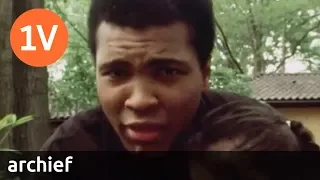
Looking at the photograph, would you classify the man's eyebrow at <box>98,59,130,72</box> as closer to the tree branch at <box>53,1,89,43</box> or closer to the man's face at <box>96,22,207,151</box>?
the man's face at <box>96,22,207,151</box>

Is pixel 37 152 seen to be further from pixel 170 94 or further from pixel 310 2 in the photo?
pixel 310 2

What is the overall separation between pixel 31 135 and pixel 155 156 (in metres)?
0.48

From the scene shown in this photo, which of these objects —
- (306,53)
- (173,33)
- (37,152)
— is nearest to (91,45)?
(173,33)

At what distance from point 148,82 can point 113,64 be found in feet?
0.43

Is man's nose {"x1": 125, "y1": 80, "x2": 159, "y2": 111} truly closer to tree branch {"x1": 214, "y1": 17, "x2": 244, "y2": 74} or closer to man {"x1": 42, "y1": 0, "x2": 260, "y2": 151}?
man {"x1": 42, "y1": 0, "x2": 260, "y2": 151}

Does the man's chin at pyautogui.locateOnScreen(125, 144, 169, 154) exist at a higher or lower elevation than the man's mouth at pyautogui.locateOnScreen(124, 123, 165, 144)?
lower

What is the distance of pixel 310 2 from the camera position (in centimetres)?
229

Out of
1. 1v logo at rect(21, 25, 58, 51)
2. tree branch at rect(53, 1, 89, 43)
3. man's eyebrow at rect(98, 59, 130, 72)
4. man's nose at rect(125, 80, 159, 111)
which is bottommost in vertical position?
man's nose at rect(125, 80, 159, 111)

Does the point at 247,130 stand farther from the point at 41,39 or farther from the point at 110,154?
the point at 41,39

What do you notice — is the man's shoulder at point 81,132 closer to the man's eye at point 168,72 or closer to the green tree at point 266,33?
the man's eye at point 168,72

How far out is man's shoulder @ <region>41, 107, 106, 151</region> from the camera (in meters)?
2.14

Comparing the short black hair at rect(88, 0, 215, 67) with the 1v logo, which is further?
the 1v logo

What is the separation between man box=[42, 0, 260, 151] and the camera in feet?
6.81

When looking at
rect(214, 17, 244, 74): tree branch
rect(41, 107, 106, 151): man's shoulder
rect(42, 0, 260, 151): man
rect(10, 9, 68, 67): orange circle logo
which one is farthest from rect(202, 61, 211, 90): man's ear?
rect(10, 9, 68, 67): orange circle logo
